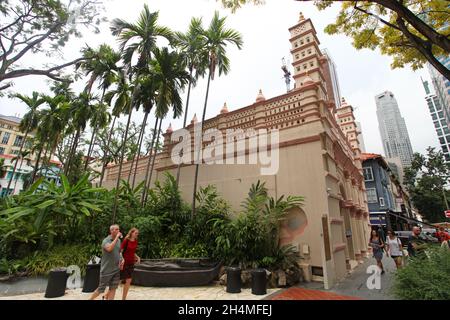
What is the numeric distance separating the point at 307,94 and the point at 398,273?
6.18 metres

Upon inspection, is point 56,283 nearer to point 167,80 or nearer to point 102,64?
point 167,80

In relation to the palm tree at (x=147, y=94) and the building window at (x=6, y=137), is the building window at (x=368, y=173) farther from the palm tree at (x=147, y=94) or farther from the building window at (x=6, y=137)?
the building window at (x=6, y=137)

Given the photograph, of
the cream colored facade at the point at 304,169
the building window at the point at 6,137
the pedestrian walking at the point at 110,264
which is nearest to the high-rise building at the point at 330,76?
the cream colored facade at the point at 304,169

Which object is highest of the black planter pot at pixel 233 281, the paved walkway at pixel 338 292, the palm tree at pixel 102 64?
the palm tree at pixel 102 64

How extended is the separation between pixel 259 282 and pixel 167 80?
28.4ft

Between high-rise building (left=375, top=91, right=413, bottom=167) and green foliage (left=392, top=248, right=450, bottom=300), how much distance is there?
105 meters

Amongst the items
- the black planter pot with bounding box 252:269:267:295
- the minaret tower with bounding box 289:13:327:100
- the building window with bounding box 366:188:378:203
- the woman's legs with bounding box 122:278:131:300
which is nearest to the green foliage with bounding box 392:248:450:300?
the black planter pot with bounding box 252:269:267:295

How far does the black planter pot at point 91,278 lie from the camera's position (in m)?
5.58

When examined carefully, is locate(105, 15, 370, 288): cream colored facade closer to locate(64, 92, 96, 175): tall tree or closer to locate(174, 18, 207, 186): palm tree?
locate(174, 18, 207, 186): palm tree

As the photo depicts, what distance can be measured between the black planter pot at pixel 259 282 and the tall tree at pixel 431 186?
3648cm

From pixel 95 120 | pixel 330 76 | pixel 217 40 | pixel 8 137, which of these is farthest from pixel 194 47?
pixel 8 137

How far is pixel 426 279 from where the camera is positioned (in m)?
4.25
